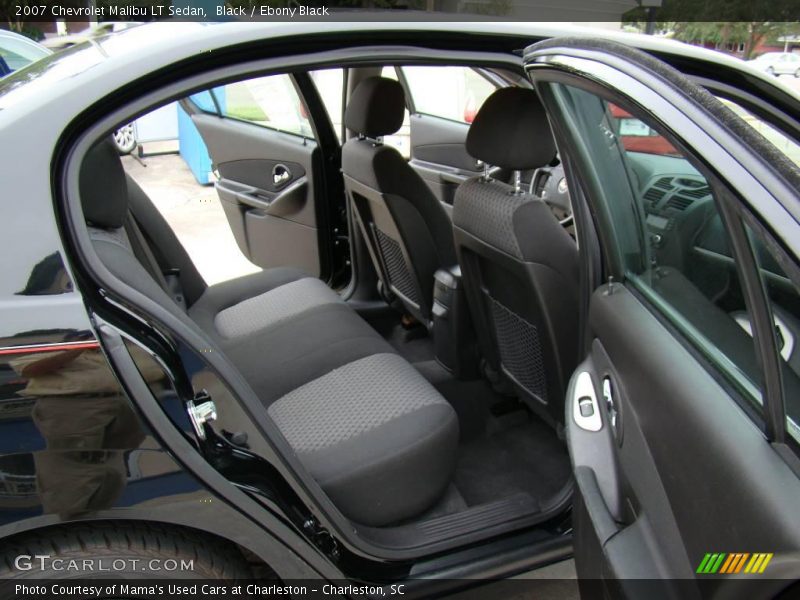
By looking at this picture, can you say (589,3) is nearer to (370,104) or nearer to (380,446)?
(370,104)

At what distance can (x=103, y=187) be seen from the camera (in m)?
1.29

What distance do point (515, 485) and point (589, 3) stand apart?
1.89 m

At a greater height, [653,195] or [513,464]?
[653,195]

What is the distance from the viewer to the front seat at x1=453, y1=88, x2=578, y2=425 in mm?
1620

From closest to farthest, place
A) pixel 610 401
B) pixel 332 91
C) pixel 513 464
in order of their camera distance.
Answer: pixel 610 401 < pixel 513 464 < pixel 332 91

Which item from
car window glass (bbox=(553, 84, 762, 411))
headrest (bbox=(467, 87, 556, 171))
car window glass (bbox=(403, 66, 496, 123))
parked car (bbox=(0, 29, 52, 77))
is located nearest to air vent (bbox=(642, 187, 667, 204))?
car window glass (bbox=(553, 84, 762, 411))

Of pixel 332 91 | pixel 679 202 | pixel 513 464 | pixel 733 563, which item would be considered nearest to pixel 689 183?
pixel 679 202

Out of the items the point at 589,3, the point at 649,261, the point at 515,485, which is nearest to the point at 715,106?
the point at 649,261

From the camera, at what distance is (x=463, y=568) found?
→ 4.93 feet

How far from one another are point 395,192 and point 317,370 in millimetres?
724

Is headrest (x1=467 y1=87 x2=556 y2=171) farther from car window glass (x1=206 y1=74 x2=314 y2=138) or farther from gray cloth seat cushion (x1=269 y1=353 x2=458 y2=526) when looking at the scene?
car window glass (x1=206 y1=74 x2=314 y2=138)

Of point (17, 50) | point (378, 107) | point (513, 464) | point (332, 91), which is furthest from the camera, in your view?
point (17, 50)

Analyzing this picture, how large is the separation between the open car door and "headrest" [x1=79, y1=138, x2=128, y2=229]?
87cm

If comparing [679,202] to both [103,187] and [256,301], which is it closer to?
[103,187]
